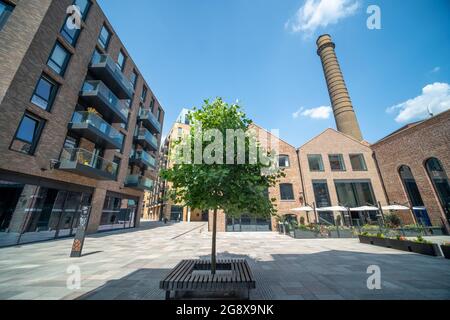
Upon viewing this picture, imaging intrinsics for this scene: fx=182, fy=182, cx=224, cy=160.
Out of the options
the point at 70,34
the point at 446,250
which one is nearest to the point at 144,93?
the point at 70,34

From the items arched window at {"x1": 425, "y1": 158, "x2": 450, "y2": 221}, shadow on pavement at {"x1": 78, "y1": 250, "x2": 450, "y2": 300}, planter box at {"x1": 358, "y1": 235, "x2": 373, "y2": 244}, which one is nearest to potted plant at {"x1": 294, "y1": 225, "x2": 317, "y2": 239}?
planter box at {"x1": 358, "y1": 235, "x2": 373, "y2": 244}

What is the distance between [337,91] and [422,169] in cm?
2004

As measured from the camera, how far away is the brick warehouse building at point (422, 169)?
15.9 meters

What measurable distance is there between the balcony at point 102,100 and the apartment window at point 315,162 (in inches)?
857

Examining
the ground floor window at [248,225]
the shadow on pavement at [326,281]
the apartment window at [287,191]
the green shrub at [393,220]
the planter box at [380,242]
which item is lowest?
the shadow on pavement at [326,281]

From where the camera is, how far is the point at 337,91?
32438 mm

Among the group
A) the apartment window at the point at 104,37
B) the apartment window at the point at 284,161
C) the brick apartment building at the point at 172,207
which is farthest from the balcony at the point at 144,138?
the apartment window at the point at 284,161

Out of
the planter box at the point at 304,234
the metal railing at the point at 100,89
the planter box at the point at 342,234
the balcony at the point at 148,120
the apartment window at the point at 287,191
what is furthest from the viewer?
the balcony at the point at 148,120

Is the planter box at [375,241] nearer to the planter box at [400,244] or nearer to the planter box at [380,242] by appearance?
the planter box at [380,242]

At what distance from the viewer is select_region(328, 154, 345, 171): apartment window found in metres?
22.9

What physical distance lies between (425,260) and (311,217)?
43.5 feet

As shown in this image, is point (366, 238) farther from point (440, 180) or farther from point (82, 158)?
point (82, 158)
